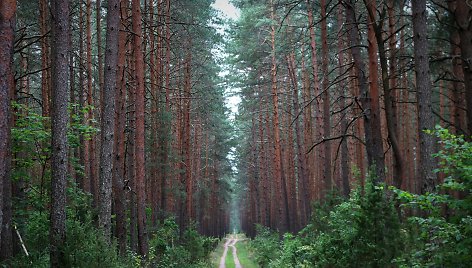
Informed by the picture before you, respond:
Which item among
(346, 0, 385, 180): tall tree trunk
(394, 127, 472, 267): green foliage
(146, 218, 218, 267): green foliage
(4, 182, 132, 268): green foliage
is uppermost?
(346, 0, 385, 180): tall tree trunk

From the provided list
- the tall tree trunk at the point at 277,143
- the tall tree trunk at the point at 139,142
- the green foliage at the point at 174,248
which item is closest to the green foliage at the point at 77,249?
the tall tree trunk at the point at 139,142

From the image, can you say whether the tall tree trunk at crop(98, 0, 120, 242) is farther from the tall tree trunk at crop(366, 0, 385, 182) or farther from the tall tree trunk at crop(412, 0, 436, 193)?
the tall tree trunk at crop(412, 0, 436, 193)

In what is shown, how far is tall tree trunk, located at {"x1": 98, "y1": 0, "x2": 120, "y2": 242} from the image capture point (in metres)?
9.58

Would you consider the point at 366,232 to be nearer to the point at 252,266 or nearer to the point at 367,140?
the point at 367,140

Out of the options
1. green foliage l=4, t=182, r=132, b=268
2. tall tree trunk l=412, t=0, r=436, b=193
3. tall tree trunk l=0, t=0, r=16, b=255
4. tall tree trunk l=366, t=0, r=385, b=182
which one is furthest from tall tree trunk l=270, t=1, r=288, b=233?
tall tree trunk l=0, t=0, r=16, b=255

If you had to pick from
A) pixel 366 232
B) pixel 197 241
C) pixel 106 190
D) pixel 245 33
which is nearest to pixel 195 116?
pixel 245 33

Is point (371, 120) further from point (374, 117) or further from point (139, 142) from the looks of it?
point (139, 142)

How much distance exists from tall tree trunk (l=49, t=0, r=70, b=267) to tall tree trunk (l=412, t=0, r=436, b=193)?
7.08m

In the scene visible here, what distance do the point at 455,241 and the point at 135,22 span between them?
35.9ft

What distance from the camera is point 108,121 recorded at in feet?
32.1

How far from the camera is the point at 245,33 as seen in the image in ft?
85.4

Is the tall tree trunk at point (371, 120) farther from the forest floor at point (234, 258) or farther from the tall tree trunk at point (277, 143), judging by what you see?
the forest floor at point (234, 258)

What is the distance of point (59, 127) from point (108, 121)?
2.22 meters

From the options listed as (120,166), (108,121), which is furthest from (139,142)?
(108,121)
